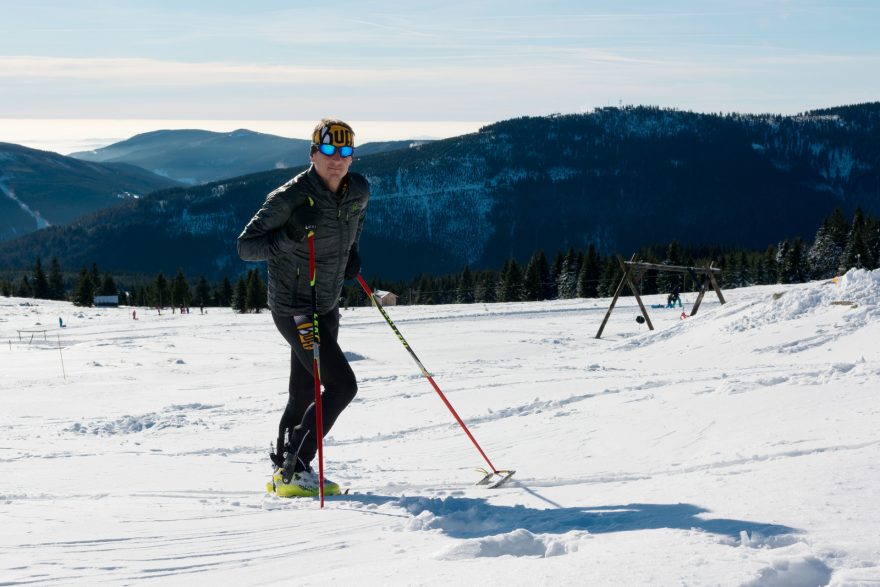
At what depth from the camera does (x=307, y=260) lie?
5.23 meters

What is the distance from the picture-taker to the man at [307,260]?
5.03 metres

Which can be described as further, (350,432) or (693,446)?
(350,432)

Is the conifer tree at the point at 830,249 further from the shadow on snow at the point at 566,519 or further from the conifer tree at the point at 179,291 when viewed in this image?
the shadow on snow at the point at 566,519

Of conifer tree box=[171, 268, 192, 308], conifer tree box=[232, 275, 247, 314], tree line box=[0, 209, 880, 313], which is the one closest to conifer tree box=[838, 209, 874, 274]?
tree line box=[0, 209, 880, 313]

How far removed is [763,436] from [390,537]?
9.62ft

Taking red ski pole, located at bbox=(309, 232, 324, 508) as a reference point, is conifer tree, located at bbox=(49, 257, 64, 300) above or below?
below

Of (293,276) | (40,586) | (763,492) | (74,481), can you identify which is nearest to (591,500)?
(763,492)

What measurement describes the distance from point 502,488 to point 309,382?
1549 millimetres

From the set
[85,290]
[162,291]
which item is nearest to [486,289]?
[162,291]

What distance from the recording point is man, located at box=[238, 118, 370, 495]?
5.03 m

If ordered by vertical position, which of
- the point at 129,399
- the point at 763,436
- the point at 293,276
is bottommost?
the point at 129,399

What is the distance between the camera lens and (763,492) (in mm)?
4043

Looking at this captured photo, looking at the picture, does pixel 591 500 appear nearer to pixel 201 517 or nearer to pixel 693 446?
pixel 693 446

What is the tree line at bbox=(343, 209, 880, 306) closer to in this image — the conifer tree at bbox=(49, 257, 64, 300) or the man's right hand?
the conifer tree at bbox=(49, 257, 64, 300)
